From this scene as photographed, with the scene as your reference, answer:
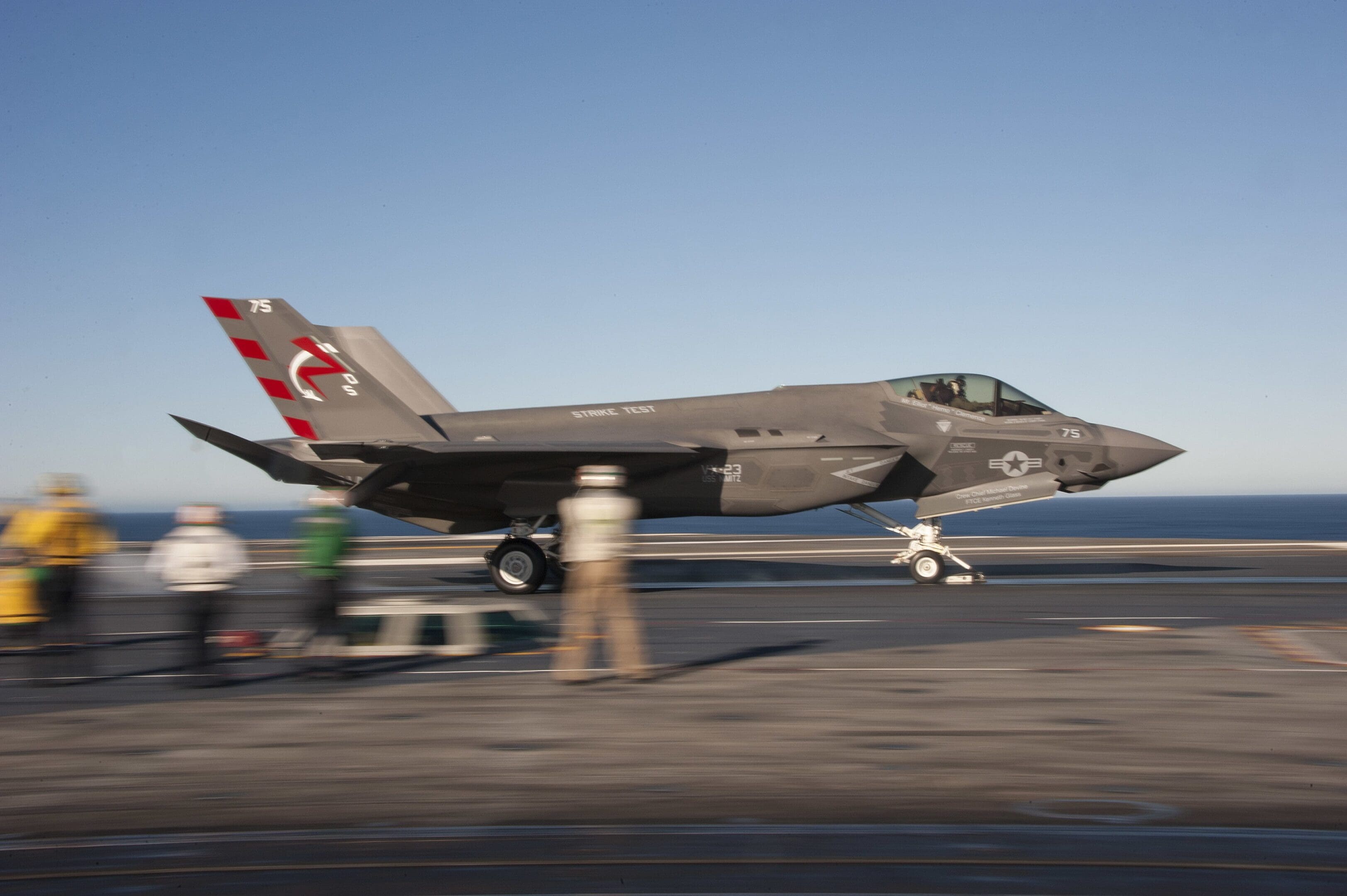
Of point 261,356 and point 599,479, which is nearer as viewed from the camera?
point 599,479

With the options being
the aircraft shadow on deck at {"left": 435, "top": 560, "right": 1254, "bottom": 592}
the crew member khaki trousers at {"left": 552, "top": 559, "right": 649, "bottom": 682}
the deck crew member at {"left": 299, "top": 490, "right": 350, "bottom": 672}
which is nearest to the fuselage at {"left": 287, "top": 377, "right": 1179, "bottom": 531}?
the aircraft shadow on deck at {"left": 435, "top": 560, "right": 1254, "bottom": 592}

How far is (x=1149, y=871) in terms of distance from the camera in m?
4.12


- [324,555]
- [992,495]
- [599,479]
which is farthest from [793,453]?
[324,555]

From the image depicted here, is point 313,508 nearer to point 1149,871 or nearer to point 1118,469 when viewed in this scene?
point 1149,871

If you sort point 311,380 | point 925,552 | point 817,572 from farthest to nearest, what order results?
1. point 817,572
2. point 311,380
3. point 925,552

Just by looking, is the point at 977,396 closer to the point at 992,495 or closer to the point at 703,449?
the point at 992,495

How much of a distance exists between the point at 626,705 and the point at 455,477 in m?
9.82

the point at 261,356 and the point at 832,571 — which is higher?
the point at 261,356

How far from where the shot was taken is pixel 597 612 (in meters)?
8.45

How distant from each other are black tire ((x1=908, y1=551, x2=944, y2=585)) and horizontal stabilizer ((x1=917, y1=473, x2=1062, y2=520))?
66 cm

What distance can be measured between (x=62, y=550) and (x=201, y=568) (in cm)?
143

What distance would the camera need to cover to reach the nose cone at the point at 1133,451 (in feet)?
55.1

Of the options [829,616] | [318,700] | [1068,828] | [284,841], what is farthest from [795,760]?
[829,616]

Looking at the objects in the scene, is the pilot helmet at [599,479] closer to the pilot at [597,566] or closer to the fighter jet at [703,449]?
the pilot at [597,566]
